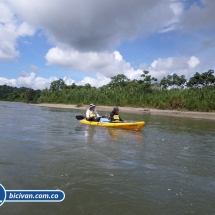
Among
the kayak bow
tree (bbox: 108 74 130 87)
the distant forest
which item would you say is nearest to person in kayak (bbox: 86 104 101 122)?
the kayak bow

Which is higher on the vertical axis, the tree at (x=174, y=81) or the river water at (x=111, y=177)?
the tree at (x=174, y=81)

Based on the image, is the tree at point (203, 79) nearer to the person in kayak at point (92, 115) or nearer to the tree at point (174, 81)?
the tree at point (174, 81)

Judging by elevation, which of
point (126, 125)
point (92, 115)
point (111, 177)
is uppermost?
point (92, 115)

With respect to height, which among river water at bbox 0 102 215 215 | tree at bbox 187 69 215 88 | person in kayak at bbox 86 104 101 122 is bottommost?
river water at bbox 0 102 215 215

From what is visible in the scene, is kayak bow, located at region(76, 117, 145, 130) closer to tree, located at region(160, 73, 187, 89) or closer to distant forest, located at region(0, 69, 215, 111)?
distant forest, located at region(0, 69, 215, 111)

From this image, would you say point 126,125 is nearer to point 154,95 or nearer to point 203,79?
point 154,95

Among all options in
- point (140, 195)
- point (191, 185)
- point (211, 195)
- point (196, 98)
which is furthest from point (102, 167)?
point (196, 98)

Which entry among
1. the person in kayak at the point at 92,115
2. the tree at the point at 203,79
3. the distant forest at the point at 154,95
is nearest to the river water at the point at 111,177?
the person in kayak at the point at 92,115

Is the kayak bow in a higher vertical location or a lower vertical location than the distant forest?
lower

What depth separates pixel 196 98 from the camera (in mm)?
27688

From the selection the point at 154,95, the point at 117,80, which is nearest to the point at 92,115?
the point at 154,95

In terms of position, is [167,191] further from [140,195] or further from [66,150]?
[66,150]

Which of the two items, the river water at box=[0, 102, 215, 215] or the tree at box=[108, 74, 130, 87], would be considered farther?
the tree at box=[108, 74, 130, 87]

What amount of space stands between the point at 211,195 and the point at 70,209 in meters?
2.59
